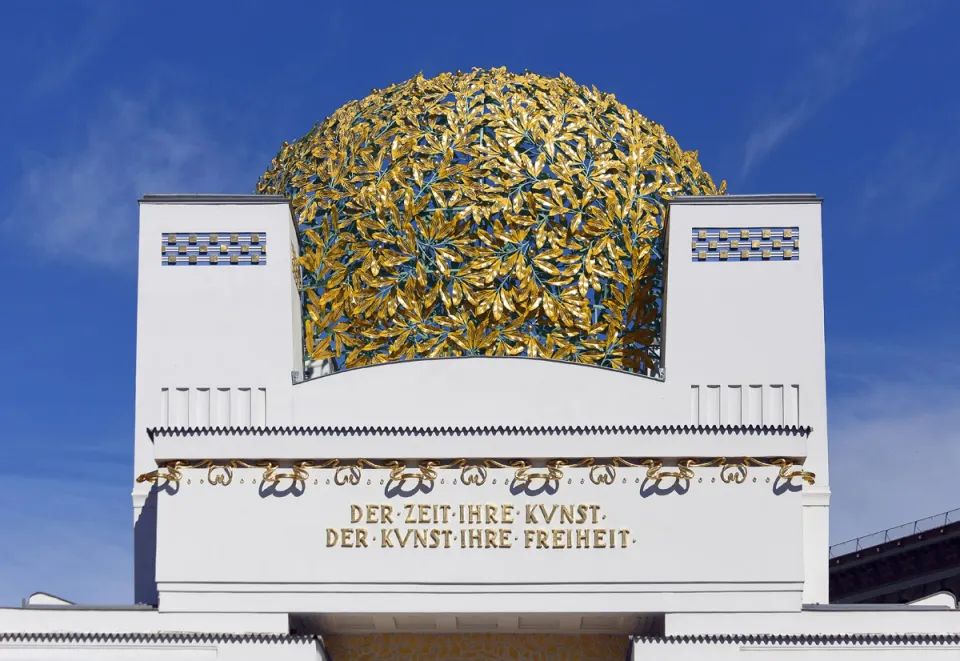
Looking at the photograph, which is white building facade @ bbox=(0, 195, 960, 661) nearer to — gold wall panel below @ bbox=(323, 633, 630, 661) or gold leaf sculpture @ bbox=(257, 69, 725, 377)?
gold wall panel below @ bbox=(323, 633, 630, 661)

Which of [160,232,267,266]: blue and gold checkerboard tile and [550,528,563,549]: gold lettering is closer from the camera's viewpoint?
[550,528,563,549]: gold lettering

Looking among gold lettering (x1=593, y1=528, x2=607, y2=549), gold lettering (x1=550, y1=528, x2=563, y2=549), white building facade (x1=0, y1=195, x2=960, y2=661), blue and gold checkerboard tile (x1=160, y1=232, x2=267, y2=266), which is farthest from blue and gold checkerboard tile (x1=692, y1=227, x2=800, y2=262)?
blue and gold checkerboard tile (x1=160, y1=232, x2=267, y2=266)

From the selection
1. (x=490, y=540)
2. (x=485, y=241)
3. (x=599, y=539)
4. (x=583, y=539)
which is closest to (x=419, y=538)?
(x=490, y=540)

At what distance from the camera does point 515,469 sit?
1553 cm

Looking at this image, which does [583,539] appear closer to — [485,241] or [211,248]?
[485,241]

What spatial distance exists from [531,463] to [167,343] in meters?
4.02

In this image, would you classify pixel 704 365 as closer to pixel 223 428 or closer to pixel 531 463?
pixel 531 463

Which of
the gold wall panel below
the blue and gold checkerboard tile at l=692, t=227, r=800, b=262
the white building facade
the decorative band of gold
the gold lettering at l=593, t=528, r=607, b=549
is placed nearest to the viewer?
the white building facade

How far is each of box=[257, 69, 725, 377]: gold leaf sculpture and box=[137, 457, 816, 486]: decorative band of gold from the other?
1.87 meters

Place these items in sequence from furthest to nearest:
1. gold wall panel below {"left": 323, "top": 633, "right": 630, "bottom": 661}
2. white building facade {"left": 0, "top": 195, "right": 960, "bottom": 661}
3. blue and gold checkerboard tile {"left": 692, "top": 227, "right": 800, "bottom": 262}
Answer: blue and gold checkerboard tile {"left": 692, "top": 227, "right": 800, "bottom": 262}
gold wall panel below {"left": 323, "top": 633, "right": 630, "bottom": 661}
white building facade {"left": 0, "top": 195, "right": 960, "bottom": 661}

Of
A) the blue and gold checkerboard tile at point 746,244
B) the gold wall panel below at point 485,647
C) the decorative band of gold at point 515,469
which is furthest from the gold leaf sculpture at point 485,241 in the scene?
the gold wall panel below at point 485,647

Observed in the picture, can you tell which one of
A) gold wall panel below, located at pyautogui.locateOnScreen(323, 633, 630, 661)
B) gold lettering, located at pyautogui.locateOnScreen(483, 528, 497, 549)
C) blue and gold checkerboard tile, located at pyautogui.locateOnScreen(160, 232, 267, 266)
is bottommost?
gold wall panel below, located at pyautogui.locateOnScreen(323, 633, 630, 661)

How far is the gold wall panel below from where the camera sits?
16.3 meters

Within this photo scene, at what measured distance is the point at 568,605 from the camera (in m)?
15.3
